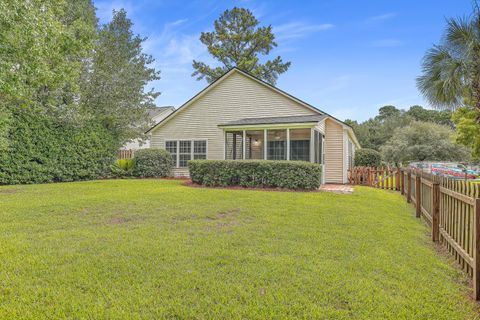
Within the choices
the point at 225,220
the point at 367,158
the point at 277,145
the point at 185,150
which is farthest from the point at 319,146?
the point at 367,158

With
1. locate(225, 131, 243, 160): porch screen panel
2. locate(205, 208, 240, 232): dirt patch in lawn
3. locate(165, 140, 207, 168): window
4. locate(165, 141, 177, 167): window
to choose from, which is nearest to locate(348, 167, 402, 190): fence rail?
locate(225, 131, 243, 160): porch screen panel

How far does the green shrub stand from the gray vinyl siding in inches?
69.0

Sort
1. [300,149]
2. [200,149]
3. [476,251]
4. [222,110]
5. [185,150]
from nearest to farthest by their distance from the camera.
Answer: [476,251]
[300,149]
[222,110]
[200,149]
[185,150]

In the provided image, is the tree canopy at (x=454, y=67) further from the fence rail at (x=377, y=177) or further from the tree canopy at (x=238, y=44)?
the tree canopy at (x=238, y=44)

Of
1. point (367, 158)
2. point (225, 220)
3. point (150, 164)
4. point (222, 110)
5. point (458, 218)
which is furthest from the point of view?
point (367, 158)

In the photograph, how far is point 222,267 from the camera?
3.67m

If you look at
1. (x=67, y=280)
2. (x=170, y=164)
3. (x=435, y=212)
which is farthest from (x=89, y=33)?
(x=435, y=212)

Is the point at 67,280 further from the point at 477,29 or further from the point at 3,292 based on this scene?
the point at 477,29

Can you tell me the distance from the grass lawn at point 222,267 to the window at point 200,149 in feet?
35.4

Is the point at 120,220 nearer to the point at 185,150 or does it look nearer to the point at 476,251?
the point at 476,251

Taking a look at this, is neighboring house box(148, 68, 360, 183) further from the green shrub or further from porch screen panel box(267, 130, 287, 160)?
the green shrub

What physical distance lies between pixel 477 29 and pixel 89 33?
54.3 ft

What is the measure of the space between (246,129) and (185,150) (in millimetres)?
5099

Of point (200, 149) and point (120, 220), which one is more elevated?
point (200, 149)
